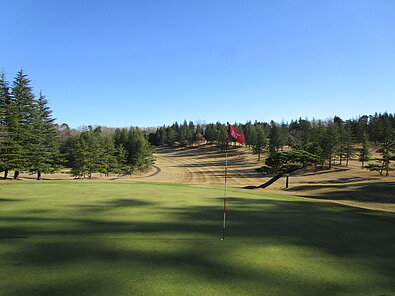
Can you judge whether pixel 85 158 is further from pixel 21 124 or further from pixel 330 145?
pixel 330 145

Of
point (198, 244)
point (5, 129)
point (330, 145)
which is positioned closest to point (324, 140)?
point (330, 145)

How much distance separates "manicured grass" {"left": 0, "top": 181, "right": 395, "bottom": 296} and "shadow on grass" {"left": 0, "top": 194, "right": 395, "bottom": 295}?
0.07ft

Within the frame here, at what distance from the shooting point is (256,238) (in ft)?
20.8

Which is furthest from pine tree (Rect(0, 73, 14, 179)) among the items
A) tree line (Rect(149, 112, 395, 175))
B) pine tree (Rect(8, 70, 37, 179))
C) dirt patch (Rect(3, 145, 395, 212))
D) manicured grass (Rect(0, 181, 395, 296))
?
tree line (Rect(149, 112, 395, 175))

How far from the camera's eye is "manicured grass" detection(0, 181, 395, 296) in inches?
148

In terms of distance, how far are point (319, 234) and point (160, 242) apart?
4.91 meters

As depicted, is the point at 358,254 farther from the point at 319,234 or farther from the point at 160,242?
the point at 160,242

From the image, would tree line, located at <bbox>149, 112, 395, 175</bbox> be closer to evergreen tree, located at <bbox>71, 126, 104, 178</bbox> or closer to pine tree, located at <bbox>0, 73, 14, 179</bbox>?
evergreen tree, located at <bbox>71, 126, 104, 178</bbox>

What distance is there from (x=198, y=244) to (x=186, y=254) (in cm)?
75

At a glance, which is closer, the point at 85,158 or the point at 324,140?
the point at 85,158

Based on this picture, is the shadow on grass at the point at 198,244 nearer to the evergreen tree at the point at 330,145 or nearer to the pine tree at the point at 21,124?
the pine tree at the point at 21,124

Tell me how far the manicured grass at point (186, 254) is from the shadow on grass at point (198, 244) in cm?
2

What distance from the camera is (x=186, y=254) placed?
500 centimetres

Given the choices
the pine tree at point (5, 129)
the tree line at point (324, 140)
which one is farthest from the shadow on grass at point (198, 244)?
the pine tree at point (5, 129)
